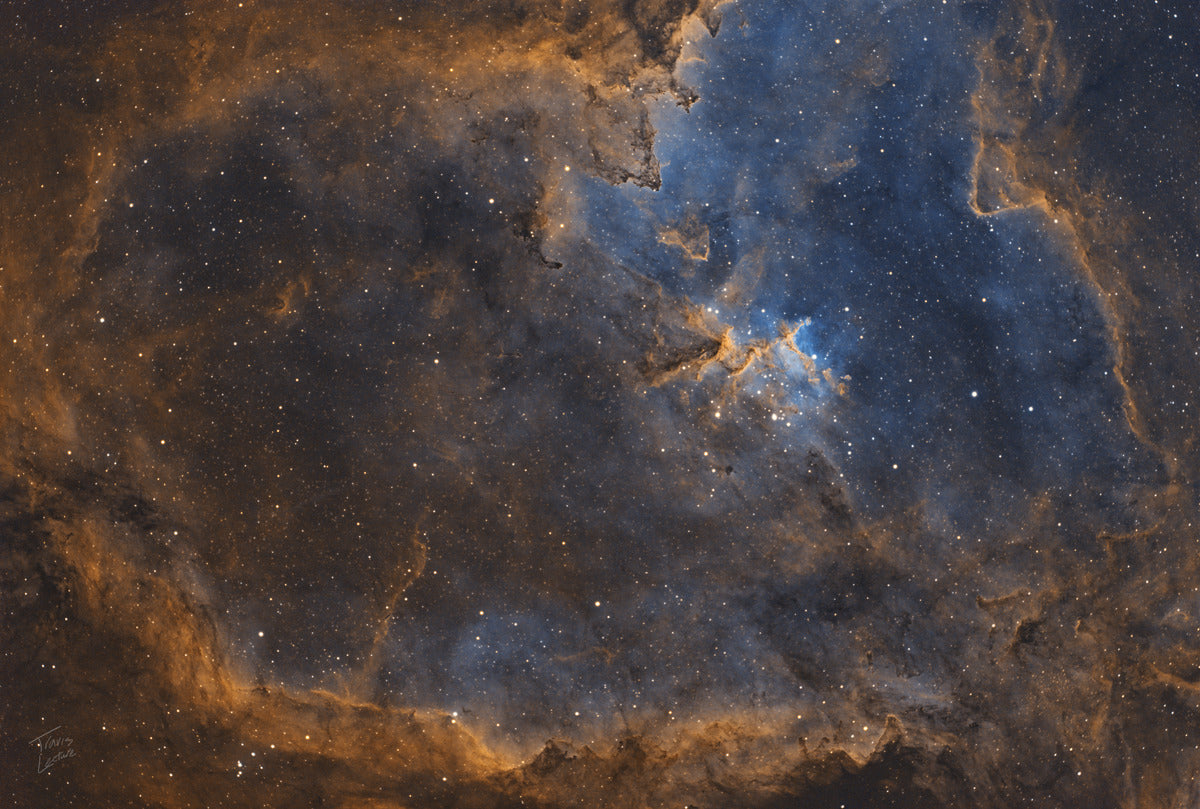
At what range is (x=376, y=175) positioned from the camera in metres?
4.39

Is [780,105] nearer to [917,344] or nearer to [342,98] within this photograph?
[917,344]

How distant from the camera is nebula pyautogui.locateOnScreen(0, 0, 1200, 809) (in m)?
4.32

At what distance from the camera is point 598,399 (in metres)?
4.34

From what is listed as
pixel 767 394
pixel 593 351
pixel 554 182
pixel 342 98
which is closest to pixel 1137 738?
pixel 767 394

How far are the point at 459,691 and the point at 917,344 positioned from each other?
3846 mm
